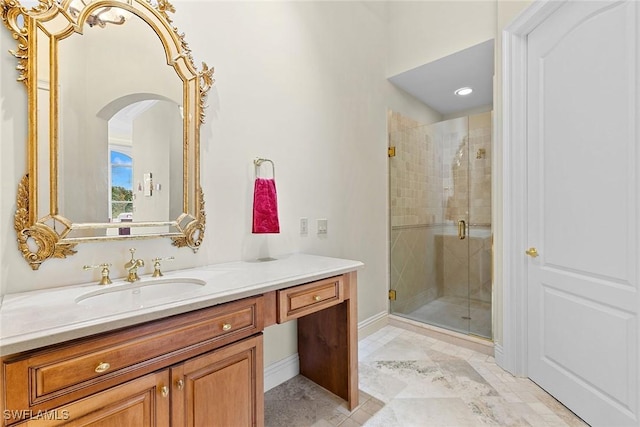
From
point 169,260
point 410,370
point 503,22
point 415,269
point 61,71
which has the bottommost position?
point 410,370

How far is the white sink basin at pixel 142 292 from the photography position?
1.13 metres

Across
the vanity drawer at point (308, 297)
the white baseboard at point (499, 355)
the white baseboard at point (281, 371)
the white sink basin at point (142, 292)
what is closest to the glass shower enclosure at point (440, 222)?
the white baseboard at point (499, 355)

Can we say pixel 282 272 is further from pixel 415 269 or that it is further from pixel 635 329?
pixel 415 269

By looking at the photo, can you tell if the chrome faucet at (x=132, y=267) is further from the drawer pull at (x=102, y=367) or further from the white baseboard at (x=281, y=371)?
the white baseboard at (x=281, y=371)

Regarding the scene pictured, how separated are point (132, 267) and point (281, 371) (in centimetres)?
117

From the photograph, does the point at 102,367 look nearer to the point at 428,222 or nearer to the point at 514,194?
the point at 514,194

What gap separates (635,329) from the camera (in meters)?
1.35

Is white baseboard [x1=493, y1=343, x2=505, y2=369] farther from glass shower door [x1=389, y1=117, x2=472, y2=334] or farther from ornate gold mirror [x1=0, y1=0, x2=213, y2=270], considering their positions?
ornate gold mirror [x1=0, y1=0, x2=213, y2=270]

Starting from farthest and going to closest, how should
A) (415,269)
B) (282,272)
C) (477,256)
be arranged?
(415,269) < (477,256) < (282,272)

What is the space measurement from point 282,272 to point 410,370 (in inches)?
51.2

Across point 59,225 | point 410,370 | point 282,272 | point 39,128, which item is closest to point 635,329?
point 410,370

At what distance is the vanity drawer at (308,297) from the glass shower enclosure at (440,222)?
1.48m

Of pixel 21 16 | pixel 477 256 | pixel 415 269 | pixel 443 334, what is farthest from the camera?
pixel 415 269

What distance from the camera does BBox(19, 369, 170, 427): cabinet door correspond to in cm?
80
